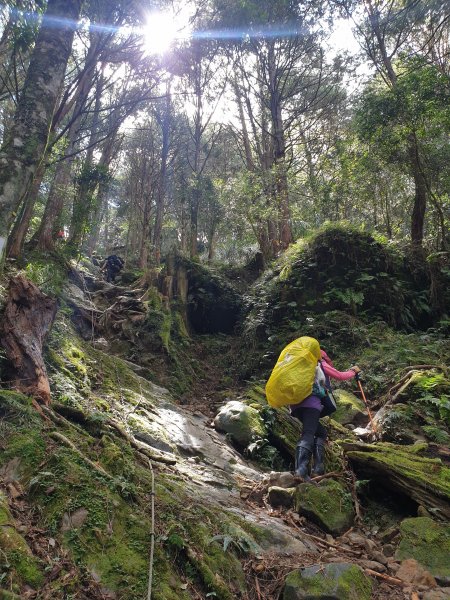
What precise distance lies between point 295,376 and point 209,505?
199 cm

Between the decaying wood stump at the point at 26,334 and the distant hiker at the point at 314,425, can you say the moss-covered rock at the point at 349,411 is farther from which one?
the decaying wood stump at the point at 26,334

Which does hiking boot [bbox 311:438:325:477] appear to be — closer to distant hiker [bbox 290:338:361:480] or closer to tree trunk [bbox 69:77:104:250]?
distant hiker [bbox 290:338:361:480]

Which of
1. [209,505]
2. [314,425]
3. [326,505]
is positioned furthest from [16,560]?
[314,425]

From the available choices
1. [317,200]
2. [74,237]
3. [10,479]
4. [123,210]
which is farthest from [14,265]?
[123,210]

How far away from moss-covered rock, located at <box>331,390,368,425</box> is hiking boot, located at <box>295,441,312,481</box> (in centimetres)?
226

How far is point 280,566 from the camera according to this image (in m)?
3.25

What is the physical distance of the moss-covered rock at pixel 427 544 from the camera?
11.4 ft

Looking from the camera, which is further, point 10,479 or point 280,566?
point 280,566

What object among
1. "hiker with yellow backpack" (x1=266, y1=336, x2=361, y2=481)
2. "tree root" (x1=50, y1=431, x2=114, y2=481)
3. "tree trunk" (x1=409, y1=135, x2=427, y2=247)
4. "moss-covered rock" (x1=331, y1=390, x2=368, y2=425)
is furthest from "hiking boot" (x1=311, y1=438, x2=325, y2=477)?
"tree trunk" (x1=409, y1=135, x2=427, y2=247)

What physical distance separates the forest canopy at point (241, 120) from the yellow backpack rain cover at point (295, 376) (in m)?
3.63

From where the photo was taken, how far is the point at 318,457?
5.38 meters

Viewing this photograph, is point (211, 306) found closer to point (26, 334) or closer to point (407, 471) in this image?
point (26, 334)

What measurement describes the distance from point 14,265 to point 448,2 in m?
15.3

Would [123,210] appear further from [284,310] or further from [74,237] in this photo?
[284,310]
